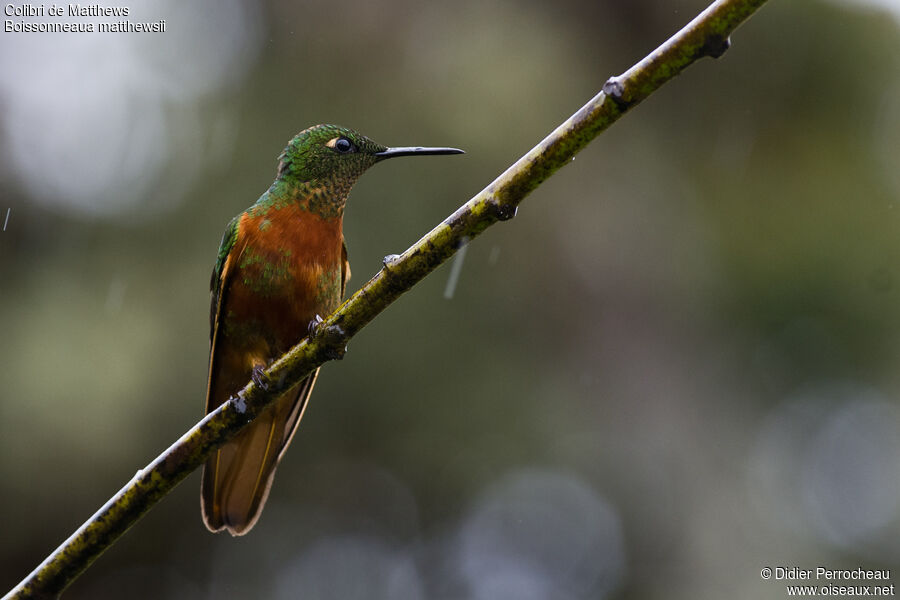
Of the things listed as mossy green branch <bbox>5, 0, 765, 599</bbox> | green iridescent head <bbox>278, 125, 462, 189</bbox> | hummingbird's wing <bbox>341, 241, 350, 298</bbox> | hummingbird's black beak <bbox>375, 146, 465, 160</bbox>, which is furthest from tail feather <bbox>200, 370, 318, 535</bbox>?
mossy green branch <bbox>5, 0, 765, 599</bbox>

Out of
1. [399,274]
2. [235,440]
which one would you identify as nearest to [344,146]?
[235,440]

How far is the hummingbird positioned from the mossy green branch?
4.00ft

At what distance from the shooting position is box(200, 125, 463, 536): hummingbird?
3848 millimetres

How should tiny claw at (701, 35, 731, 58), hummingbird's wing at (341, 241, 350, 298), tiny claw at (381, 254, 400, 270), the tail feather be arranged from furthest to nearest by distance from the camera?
hummingbird's wing at (341, 241, 350, 298), the tail feather, tiny claw at (381, 254, 400, 270), tiny claw at (701, 35, 731, 58)

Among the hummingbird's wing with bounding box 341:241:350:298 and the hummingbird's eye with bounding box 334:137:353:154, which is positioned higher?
the hummingbird's eye with bounding box 334:137:353:154

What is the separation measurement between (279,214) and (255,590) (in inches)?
313

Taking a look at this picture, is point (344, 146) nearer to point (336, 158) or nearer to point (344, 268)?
point (336, 158)

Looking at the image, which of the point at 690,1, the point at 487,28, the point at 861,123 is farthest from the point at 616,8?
the point at 861,123

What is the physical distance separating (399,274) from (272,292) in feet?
5.88

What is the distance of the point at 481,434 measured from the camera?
31.9ft

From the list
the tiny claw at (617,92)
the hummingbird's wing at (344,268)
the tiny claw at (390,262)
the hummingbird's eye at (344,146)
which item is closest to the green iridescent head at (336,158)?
the hummingbird's eye at (344,146)

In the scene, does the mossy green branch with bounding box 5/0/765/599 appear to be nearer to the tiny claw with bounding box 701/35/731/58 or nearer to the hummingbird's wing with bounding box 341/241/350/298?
the tiny claw with bounding box 701/35/731/58

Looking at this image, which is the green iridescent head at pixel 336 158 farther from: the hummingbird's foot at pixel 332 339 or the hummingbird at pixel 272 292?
the hummingbird's foot at pixel 332 339

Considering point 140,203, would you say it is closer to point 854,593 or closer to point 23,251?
point 23,251
